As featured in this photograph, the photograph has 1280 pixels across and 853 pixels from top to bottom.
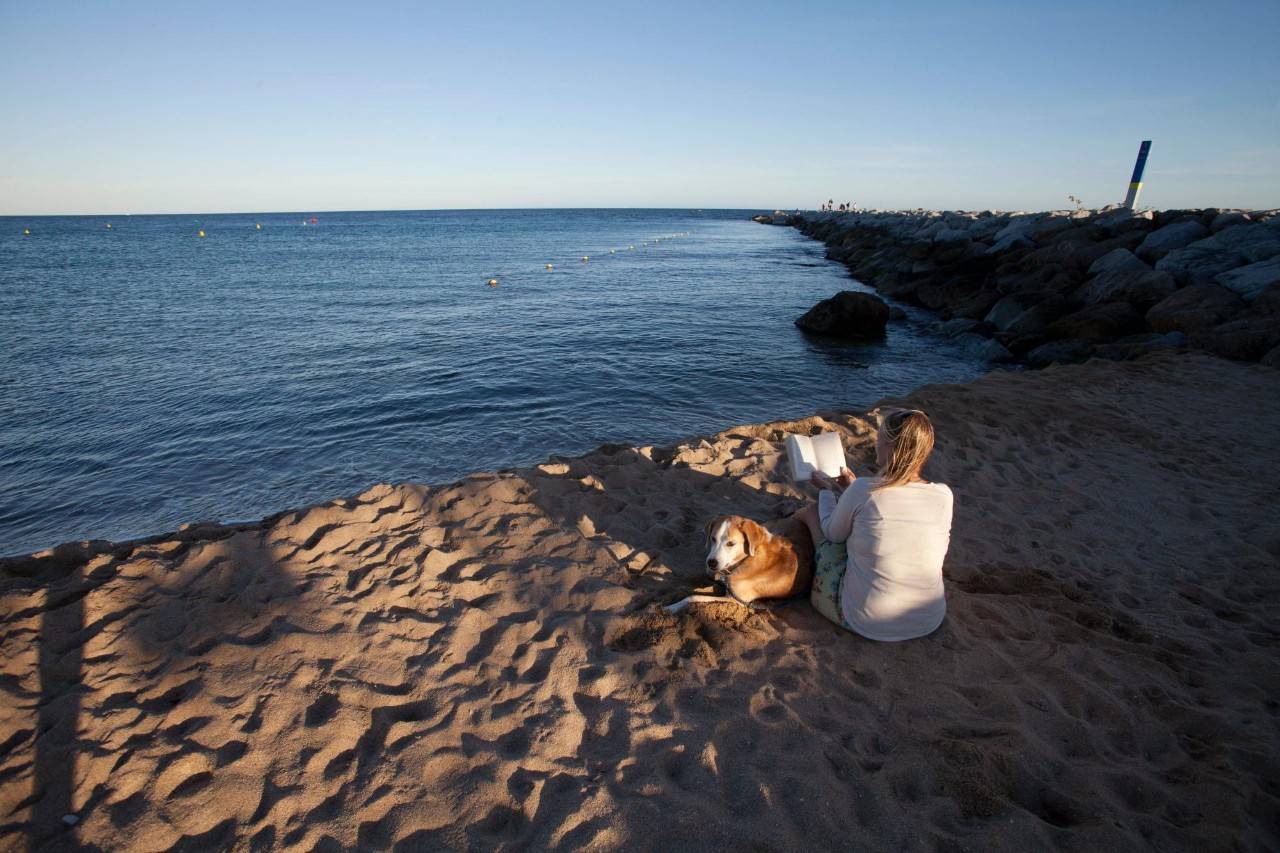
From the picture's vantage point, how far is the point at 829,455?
15.3 feet

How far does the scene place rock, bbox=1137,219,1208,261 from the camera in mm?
14984

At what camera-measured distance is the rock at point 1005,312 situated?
625 inches

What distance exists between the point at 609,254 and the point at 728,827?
137 ft

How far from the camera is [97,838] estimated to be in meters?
2.45

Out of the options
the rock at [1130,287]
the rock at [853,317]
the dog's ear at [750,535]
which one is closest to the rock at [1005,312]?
the rock at [1130,287]

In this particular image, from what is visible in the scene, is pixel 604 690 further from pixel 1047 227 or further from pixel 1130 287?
pixel 1047 227

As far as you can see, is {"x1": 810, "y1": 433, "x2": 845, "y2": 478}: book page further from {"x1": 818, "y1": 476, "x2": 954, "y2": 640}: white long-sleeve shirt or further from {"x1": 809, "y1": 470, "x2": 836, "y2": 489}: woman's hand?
{"x1": 818, "y1": 476, "x2": 954, "y2": 640}: white long-sleeve shirt

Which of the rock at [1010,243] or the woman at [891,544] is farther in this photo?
the rock at [1010,243]

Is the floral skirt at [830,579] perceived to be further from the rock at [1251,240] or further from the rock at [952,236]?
the rock at [952,236]

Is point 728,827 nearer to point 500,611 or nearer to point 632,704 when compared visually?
point 632,704

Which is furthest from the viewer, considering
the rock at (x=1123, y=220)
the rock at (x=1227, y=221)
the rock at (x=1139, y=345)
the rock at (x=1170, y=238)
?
the rock at (x=1123, y=220)

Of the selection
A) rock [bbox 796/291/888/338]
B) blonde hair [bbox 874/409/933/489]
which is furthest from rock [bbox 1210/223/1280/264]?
blonde hair [bbox 874/409/933/489]

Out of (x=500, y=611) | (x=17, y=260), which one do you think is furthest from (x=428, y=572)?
(x=17, y=260)

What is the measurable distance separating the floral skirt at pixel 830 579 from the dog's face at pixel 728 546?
0.56 m
